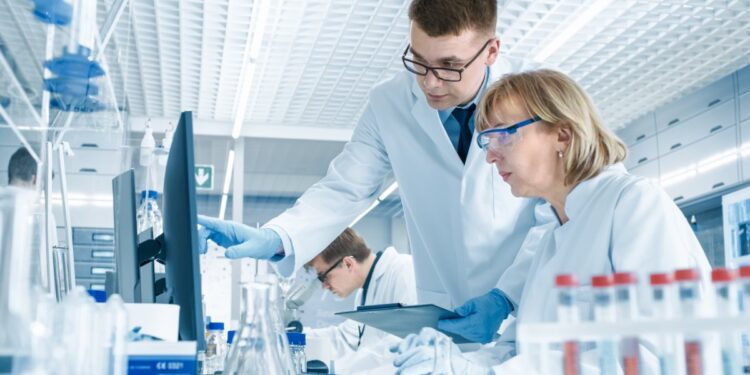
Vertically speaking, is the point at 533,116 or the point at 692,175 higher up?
the point at 692,175

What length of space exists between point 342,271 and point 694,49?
272cm

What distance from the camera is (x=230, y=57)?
4863 mm

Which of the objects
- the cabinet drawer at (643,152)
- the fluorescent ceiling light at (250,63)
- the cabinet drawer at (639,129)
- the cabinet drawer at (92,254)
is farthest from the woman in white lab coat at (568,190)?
the cabinet drawer at (639,129)

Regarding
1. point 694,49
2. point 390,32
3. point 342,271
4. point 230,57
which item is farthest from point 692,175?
point 230,57

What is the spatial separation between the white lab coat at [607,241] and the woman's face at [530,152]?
0.10 m

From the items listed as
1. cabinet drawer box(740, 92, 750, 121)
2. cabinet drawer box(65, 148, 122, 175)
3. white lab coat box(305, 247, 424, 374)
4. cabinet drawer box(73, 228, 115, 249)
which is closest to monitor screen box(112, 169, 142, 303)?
cabinet drawer box(65, 148, 122, 175)

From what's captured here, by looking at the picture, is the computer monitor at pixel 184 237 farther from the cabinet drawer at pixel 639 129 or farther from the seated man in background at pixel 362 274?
the cabinet drawer at pixel 639 129

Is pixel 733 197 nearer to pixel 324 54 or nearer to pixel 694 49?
pixel 694 49

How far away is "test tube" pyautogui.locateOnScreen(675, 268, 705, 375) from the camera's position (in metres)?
0.68

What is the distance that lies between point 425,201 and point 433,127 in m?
0.21

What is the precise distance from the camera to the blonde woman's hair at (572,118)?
155 cm

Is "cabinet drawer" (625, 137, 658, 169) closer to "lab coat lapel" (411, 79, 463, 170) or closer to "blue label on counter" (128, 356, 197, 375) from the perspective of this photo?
"lab coat lapel" (411, 79, 463, 170)

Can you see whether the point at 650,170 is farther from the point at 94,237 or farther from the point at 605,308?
the point at 605,308

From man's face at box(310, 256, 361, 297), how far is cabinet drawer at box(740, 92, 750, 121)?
284cm
